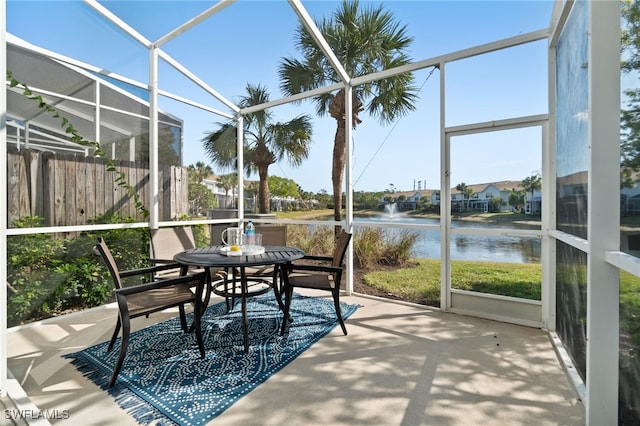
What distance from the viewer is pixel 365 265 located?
16.7ft

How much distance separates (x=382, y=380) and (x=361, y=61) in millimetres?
4347

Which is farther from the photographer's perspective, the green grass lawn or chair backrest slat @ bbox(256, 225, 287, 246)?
chair backrest slat @ bbox(256, 225, 287, 246)

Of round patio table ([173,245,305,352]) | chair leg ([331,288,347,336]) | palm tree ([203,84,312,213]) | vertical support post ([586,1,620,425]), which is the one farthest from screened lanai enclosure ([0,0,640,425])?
chair leg ([331,288,347,336])

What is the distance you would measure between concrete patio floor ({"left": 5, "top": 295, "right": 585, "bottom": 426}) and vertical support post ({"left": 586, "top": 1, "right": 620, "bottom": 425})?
1.08 ft

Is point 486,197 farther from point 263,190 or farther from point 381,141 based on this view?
point 263,190

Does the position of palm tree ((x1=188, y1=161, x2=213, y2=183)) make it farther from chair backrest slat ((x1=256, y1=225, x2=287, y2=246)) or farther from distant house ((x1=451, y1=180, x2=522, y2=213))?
distant house ((x1=451, y1=180, x2=522, y2=213))

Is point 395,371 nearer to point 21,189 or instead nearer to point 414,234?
point 414,234

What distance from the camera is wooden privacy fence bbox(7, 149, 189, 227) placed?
117 inches

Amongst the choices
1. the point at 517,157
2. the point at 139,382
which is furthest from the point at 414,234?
the point at 139,382

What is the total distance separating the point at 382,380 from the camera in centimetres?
210

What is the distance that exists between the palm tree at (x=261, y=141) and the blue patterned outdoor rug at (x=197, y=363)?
8.74 ft

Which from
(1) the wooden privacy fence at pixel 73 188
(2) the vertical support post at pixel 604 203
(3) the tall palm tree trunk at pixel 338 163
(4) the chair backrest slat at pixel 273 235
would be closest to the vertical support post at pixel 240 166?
(1) the wooden privacy fence at pixel 73 188

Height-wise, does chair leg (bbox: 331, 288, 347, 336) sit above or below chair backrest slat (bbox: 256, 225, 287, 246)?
below

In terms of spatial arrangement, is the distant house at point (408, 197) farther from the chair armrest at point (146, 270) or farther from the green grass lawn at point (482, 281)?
the chair armrest at point (146, 270)
